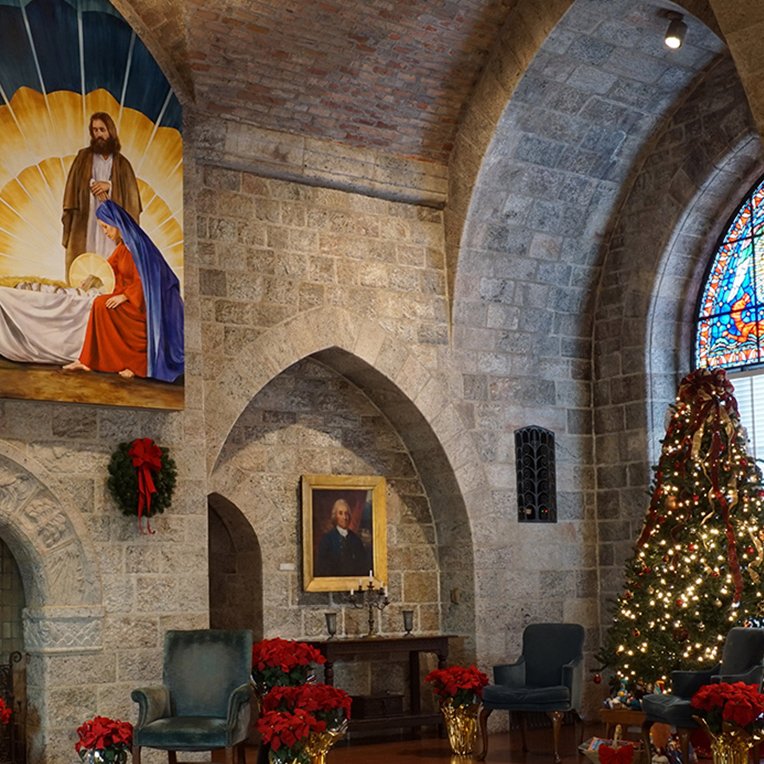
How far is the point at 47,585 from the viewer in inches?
336

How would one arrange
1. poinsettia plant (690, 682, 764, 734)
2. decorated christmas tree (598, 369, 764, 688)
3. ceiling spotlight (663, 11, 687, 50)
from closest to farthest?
1. poinsettia plant (690, 682, 764, 734)
2. decorated christmas tree (598, 369, 764, 688)
3. ceiling spotlight (663, 11, 687, 50)

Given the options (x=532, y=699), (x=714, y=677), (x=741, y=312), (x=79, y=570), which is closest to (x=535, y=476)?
(x=741, y=312)

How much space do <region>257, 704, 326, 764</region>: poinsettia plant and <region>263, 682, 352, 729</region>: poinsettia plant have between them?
0.38 ft

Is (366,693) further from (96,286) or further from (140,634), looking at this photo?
(96,286)

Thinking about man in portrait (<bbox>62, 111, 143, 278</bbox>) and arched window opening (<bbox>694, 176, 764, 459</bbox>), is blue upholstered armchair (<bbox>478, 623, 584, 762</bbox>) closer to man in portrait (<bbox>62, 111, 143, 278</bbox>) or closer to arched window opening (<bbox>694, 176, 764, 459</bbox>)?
arched window opening (<bbox>694, 176, 764, 459</bbox>)

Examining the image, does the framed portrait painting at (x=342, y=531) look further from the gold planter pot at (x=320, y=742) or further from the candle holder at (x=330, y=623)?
the gold planter pot at (x=320, y=742)

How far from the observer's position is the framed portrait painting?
10547 mm

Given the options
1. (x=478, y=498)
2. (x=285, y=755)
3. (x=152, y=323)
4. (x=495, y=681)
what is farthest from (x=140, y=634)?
(x=478, y=498)

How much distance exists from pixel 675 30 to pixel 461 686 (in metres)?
4.87

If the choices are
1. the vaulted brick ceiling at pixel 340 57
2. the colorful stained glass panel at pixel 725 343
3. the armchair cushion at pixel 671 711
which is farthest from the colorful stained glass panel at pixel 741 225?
the armchair cushion at pixel 671 711

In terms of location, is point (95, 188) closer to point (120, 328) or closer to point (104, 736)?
point (120, 328)

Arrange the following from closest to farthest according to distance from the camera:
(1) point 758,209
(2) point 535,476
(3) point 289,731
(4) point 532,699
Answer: (3) point 289,731 < (4) point 532,699 < (1) point 758,209 < (2) point 535,476

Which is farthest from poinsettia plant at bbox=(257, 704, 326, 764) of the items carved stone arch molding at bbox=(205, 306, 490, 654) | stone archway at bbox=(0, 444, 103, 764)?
carved stone arch molding at bbox=(205, 306, 490, 654)

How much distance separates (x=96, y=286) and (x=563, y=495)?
463cm
